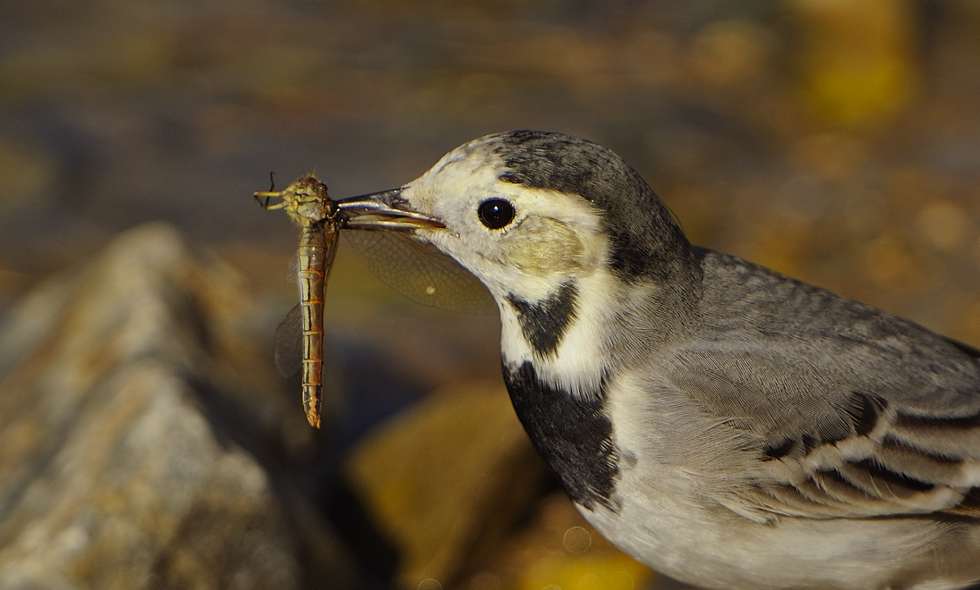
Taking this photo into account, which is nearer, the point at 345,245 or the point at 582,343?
the point at 582,343

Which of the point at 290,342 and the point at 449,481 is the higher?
the point at 290,342

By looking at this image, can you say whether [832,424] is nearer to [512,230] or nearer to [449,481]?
[512,230]

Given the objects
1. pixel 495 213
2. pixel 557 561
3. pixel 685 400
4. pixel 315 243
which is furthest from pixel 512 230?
pixel 557 561

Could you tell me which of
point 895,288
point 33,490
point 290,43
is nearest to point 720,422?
point 33,490

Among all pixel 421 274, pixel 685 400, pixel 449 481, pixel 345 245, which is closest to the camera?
pixel 685 400

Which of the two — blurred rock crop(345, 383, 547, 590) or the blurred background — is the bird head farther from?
blurred rock crop(345, 383, 547, 590)

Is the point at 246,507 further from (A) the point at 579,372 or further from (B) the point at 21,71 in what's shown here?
(B) the point at 21,71
